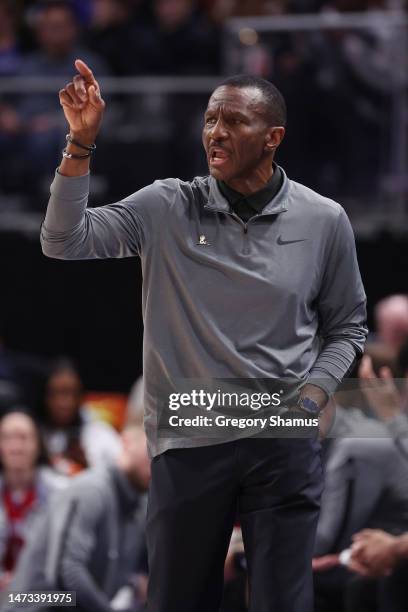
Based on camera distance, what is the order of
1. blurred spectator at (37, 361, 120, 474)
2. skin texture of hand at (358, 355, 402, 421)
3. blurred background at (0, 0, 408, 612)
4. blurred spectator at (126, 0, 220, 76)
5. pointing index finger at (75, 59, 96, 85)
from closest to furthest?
pointing index finger at (75, 59, 96, 85) → skin texture of hand at (358, 355, 402, 421) → blurred spectator at (37, 361, 120, 474) → blurred background at (0, 0, 408, 612) → blurred spectator at (126, 0, 220, 76)

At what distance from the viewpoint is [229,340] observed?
100 inches

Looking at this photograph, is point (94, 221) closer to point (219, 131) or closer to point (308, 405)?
point (219, 131)

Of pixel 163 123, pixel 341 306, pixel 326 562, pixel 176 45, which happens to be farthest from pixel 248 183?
pixel 176 45

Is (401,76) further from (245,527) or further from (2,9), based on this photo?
(245,527)

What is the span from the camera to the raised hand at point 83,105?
242 cm

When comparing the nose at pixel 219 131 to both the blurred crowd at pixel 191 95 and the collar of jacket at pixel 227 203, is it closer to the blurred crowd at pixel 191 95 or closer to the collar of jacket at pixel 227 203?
the collar of jacket at pixel 227 203

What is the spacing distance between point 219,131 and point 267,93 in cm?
14

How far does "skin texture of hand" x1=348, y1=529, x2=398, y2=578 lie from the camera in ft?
11.1

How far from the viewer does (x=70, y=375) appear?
6.23 metres

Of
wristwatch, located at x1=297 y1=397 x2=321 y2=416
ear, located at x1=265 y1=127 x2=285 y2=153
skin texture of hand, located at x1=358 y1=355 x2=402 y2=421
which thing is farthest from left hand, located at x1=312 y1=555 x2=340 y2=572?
ear, located at x1=265 y1=127 x2=285 y2=153

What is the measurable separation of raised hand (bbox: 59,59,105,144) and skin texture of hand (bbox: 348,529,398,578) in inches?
62.0

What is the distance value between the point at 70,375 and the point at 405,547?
3.14m

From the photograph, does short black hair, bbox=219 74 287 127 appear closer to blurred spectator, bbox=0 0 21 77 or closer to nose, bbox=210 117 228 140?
nose, bbox=210 117 228 140

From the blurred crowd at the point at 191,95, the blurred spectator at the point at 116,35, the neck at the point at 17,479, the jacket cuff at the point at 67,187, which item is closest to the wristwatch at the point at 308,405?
the jacket cuff at the point at 67,187
